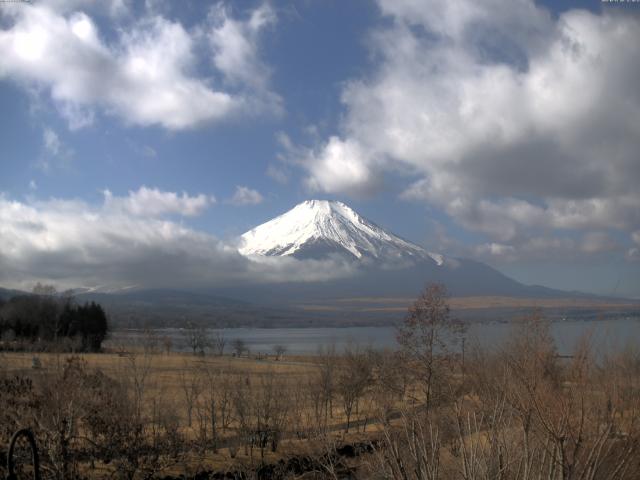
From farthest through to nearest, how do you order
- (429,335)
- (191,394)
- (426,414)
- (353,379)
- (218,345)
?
1. (218,345)
2. (353,379)
3. (191,394)
4. (429,335)
5. (426,414)

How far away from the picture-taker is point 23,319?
82.3m

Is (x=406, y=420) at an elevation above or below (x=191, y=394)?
above

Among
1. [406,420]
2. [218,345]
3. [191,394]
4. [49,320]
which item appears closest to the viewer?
[406,420]

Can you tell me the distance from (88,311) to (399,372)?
6765cm

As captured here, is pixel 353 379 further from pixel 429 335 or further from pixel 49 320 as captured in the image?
pixel 49 320

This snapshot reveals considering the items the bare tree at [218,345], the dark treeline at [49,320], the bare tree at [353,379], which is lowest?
the bare tree at [218,345]

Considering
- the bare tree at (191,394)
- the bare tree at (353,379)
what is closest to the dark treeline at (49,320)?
the bare tree at (191,394)

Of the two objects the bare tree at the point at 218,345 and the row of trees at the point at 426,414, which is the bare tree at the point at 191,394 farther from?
the bare tree at the point at 218,345

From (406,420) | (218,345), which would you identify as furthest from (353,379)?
(218,345)

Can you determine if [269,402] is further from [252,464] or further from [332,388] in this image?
[332,388]

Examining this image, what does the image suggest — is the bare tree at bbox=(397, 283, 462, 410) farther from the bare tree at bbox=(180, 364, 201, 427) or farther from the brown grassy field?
the bare tree at bbox=(180, 364, 201, 427)

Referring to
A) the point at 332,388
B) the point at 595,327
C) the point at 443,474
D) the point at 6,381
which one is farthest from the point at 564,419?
the point at 332,388

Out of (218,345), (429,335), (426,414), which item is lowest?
(218,345)

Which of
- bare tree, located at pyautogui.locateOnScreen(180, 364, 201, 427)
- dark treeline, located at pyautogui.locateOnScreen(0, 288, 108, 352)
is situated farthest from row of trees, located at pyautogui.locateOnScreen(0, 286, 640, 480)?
dark treeline, located at pyautogui.locateOnScreen(0, 288, 108, 352)
